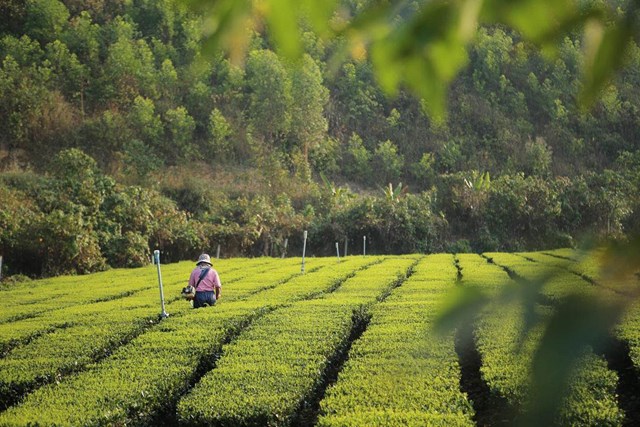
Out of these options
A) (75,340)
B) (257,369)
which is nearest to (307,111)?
(75,340)

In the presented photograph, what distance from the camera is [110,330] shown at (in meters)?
8.23

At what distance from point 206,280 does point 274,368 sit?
437 centimetres

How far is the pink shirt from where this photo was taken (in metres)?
9.94

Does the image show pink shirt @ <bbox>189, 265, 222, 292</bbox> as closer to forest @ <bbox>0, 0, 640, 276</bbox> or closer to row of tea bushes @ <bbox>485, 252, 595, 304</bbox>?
row of tea bushes @ <bbox>485, 252, 595, 304</bbox>

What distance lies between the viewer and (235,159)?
1774 inches

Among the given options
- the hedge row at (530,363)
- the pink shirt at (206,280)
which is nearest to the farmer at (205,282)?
the pink shirt at (206,280)

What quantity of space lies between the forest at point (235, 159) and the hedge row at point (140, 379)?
1193cm

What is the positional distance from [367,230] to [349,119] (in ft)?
74.4

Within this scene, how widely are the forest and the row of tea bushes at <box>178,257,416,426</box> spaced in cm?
1215

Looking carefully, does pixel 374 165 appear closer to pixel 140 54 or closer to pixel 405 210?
pixel 405 210

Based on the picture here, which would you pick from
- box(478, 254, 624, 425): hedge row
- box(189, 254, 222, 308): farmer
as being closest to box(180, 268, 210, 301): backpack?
box(189, 254, 222, 308): farmer

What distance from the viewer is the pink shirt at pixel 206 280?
32.6 ft

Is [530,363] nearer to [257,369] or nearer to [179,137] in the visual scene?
[257,369]

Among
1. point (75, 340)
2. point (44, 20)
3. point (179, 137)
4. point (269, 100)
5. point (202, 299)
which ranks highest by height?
point (44, 20)
